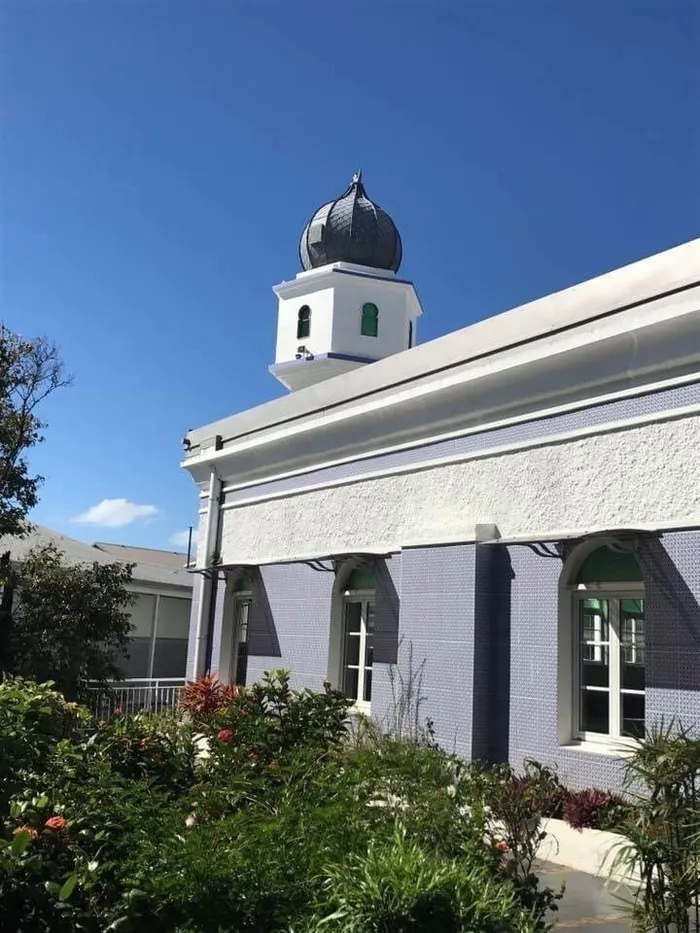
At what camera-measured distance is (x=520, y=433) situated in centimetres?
881

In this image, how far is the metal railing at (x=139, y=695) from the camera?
13.8m

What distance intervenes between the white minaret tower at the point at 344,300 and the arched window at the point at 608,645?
16279 mm

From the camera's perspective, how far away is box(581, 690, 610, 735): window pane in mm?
7781

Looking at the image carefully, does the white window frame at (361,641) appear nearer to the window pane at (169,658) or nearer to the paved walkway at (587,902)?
the paved walkway at (587,902)

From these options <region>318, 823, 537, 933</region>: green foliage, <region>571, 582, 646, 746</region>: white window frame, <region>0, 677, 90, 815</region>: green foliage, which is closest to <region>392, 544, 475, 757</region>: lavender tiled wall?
<region>571, 582, 646, 746</region>: white window frame

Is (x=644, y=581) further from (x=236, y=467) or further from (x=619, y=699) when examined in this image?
(x=236, y=467)

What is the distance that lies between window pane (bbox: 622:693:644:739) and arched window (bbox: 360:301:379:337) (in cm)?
1770

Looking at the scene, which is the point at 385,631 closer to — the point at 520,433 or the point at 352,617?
the point at 352,617

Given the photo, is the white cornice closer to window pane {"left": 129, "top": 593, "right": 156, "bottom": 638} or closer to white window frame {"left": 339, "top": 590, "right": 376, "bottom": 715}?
white window frame {"left": 339, "top": 590, "right": 376, "bottom": 715}

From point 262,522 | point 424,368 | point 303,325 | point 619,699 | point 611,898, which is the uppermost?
point 303,325

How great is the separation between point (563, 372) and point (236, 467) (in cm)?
668

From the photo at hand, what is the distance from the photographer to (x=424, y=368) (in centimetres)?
1038

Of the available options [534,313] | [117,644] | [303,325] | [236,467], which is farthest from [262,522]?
[303,325]

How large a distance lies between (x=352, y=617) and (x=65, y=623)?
5.33 metres
